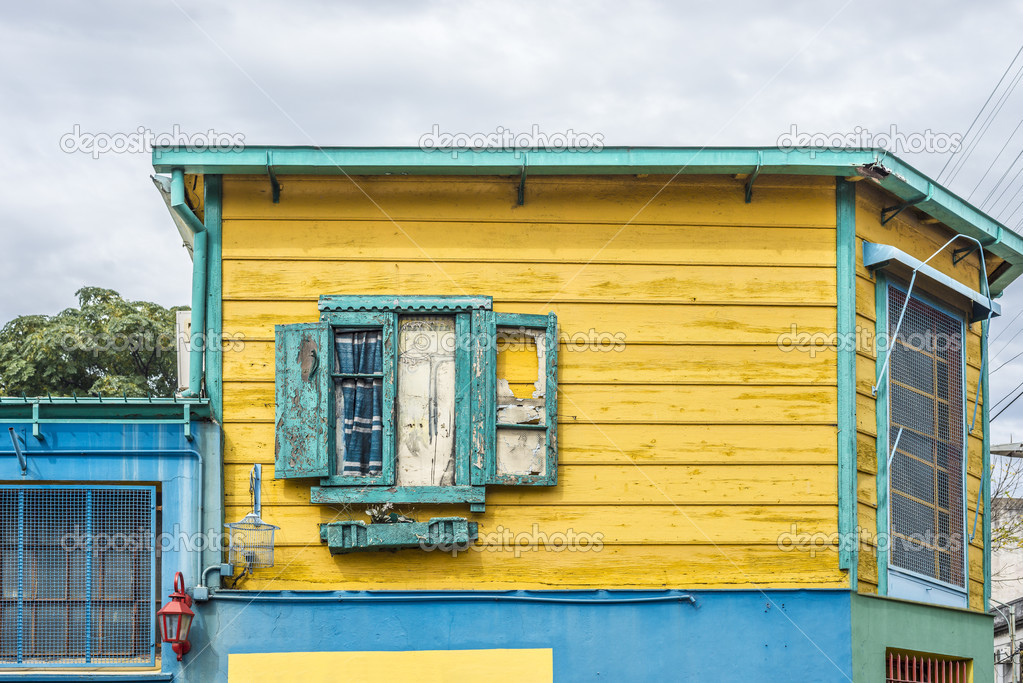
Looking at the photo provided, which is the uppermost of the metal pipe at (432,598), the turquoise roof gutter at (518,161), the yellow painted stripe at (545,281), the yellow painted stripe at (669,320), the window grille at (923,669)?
the turquoise roof gutter at (518,161)

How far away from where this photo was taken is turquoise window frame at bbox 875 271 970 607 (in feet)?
29.2

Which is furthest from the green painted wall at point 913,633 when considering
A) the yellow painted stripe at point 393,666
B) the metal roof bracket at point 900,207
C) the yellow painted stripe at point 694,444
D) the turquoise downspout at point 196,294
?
the turquoise downspout at point 196,294

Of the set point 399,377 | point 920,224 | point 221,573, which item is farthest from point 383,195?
point 920,224

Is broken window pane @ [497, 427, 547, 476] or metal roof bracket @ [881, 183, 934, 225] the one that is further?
metal roof bracket @ [881, 183, 934, 225]

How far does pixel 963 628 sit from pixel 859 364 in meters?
2.57

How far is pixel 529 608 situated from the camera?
8.34 meters

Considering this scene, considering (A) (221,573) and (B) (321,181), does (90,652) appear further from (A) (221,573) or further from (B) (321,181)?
(B) (321,181)

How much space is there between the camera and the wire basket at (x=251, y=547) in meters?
8.41

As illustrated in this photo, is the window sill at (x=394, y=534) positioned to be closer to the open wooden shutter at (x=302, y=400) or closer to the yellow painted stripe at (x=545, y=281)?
the open wooden shutter at (x=302, y=400)

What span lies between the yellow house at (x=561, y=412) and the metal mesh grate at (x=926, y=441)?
0.08 meters

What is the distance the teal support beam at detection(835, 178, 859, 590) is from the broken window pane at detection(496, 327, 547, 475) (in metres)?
2.42

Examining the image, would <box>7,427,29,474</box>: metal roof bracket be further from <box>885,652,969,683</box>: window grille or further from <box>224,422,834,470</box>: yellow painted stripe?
<box>885,652,969,683</box>: window grille

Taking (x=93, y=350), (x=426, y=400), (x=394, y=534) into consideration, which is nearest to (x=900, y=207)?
(x=426, y=400)

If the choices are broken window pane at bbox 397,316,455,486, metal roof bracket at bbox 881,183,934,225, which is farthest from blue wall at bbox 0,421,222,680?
metal roof bracket at bbox 881,183,934,225
